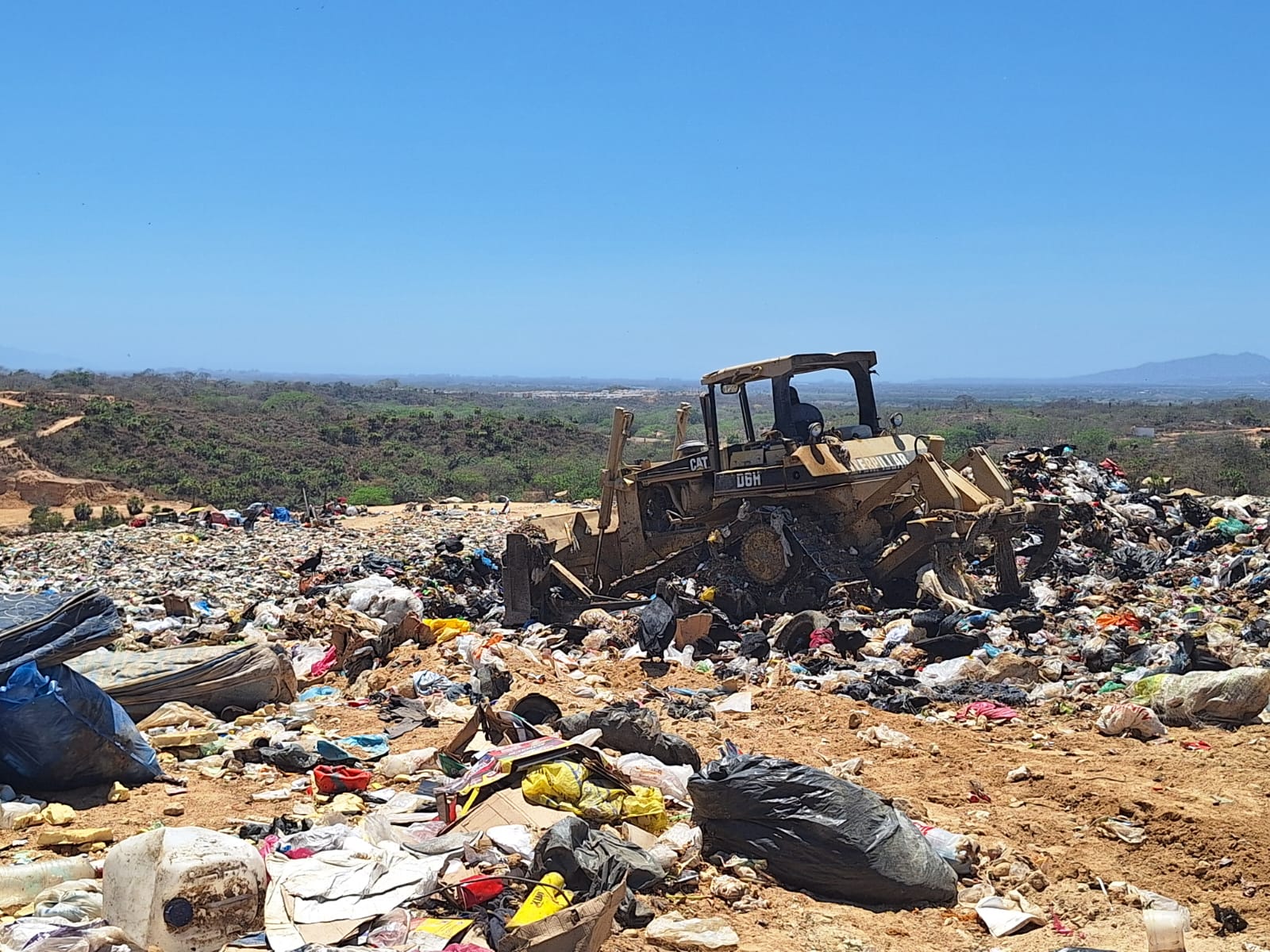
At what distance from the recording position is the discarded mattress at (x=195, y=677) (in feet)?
20.6

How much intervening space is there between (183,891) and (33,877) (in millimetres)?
858

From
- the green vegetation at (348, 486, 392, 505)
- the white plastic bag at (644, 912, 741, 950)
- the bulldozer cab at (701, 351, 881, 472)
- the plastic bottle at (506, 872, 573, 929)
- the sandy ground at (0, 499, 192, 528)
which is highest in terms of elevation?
the bulldozer cab at (701, 351, 881, 472)

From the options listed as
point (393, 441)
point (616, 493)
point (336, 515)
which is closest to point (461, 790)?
point (616, 493)

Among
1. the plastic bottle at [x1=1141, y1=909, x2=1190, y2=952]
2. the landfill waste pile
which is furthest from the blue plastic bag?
the plastic bottle at [x1=1141, y1=909, x2=1190, y2=952]

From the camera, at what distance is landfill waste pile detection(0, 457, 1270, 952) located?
3670mm

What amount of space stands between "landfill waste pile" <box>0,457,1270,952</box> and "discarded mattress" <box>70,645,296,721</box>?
21 millimetres

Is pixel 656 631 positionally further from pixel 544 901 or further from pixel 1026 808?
pixel 544 901

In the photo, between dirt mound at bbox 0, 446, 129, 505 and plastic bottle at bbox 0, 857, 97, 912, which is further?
dirt mound at bbox 0, 446, 129, 505

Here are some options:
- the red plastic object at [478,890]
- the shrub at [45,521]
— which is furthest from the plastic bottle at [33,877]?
the shrub at [45,521]

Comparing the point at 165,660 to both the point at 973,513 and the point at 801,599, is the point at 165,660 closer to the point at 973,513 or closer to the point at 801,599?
the point at 801,599

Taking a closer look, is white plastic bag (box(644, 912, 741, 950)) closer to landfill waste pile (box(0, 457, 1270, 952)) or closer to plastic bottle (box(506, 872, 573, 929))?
landfill waste pile (box(0, 457, 1270, 952))

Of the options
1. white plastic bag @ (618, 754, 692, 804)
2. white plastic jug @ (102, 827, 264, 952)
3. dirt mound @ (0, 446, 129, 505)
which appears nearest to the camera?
white plastic jug @ (102, 827, 264, 952)

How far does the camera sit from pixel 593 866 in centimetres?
378

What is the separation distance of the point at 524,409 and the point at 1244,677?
275ft
